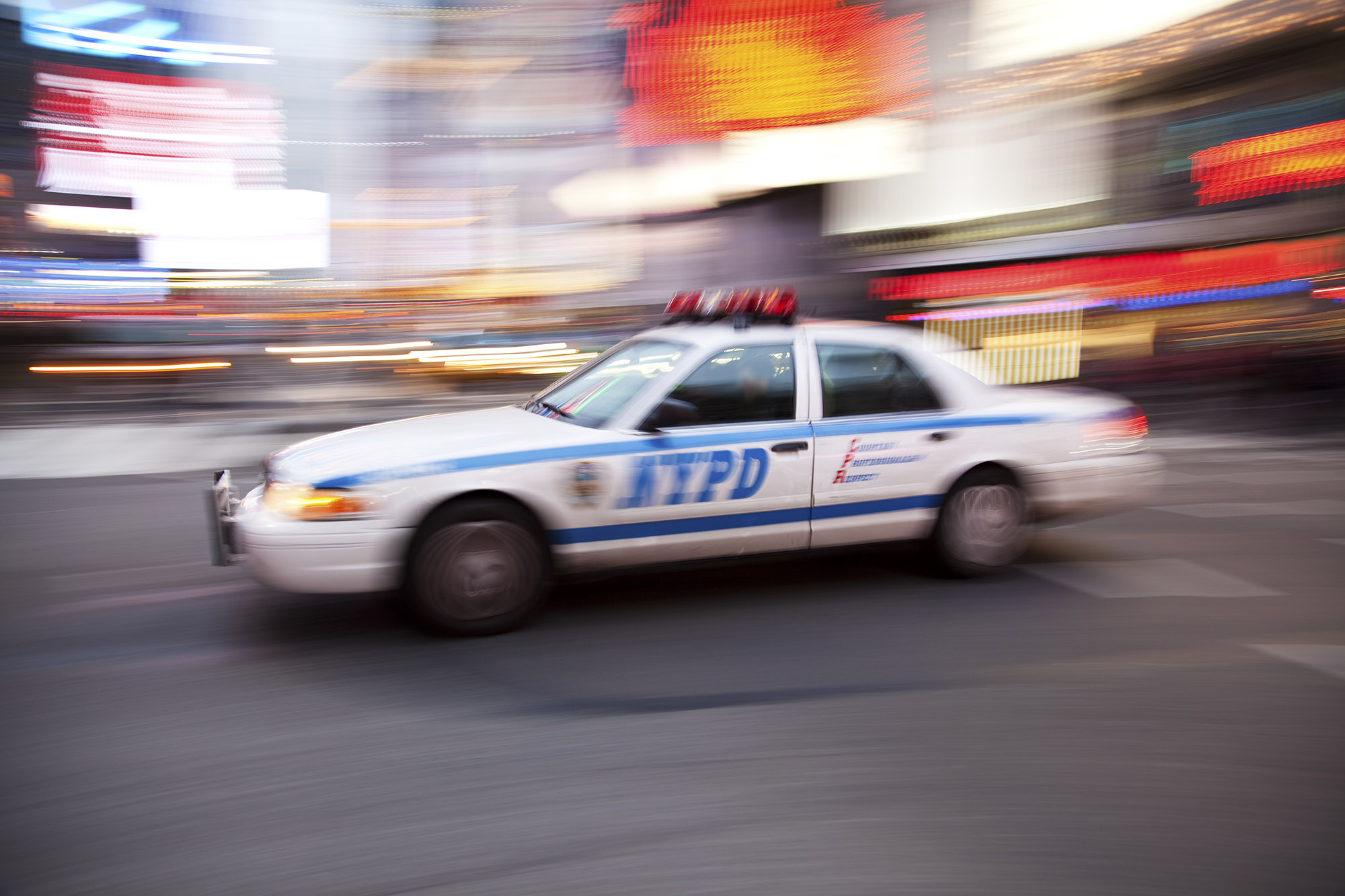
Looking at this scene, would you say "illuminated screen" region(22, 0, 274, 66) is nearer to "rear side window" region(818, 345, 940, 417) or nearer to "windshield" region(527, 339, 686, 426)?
"windshield" region(527, 339, 686, 426)

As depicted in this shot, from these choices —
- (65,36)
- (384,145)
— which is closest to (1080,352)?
(384,145)

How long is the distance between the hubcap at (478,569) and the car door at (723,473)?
0.32 meters

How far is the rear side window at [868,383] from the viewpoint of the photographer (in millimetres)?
4828

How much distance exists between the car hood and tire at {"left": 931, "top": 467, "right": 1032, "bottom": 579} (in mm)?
1980

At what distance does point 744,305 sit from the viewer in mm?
4980

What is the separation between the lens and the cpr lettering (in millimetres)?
4410

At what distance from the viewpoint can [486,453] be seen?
4.23m

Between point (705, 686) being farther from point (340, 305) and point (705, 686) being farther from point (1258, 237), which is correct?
point (340, 305)

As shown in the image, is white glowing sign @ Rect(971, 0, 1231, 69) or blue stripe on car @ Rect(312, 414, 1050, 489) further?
white glowing sign @ Rect(971, 0, 1231, 69)

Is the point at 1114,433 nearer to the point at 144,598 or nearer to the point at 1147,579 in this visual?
the point at 1147,579

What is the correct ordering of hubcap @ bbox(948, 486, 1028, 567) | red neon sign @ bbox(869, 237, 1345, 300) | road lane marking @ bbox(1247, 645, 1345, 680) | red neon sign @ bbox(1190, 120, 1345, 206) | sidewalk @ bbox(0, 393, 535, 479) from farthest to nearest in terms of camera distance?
red neon sign @ bbox(869, 237, 1345, 300) < red neon sign @ bbox(1190, 120, 1345, 206) < sidewalk @ bbox(0, 393, 535, 479) < hubcap @ bbox(948, 486, 1028, 567) < road lane marking @ bbox(1247, 645, 1345, 680)

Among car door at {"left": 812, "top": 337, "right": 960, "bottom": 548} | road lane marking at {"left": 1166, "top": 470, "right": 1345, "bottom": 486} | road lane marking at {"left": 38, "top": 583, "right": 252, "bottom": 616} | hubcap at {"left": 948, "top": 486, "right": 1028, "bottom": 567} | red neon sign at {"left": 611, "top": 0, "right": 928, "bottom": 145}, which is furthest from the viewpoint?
red neon sign at {"left": 611, "top": 0, "right": 928, "bottom": 145}

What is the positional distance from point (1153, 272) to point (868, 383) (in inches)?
624

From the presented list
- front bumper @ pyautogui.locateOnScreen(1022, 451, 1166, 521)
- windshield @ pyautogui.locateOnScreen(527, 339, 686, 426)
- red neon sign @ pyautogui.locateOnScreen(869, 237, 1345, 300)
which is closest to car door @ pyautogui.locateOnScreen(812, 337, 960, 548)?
Answer: front bumper @ pyautogui.locateOnScreen(1022, 451, 1166, 521)
